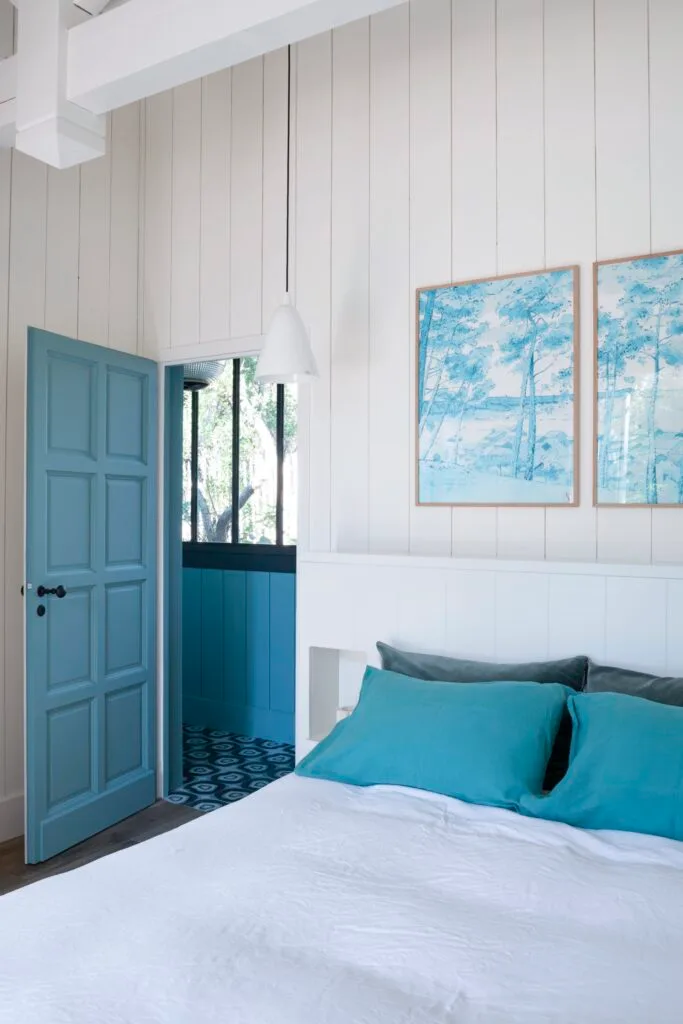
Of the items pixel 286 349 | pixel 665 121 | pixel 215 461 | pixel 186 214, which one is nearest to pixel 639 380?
pixel 665 121

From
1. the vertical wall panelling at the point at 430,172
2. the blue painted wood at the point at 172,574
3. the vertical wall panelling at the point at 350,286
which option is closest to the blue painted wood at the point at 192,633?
the blue painted wood at the point at 172,574

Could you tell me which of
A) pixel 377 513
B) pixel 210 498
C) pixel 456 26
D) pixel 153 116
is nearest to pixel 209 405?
pixel 210 498

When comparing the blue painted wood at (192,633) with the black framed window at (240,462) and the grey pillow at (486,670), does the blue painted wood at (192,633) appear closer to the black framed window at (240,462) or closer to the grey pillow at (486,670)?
the black framed window at (240,462)

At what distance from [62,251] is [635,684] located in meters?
2.93

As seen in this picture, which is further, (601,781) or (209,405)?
(209,405)

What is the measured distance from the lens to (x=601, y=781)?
6.22 ft

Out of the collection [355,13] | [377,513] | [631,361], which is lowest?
[377,513]

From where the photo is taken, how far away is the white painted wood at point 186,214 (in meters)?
3.66

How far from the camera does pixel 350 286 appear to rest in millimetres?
3170

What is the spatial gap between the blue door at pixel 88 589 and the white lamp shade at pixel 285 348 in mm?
910

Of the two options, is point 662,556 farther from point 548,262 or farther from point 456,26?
point 456,26

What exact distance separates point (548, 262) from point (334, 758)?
5.97 ft

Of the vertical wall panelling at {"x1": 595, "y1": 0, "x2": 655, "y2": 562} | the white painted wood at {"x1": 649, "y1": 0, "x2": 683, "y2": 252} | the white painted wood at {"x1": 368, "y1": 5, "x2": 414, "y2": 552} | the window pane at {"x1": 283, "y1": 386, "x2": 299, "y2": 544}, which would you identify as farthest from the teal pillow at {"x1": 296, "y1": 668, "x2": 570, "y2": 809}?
the window pane at {"x1": 283, "y1": 386, "x2": 299, "y2": 544}

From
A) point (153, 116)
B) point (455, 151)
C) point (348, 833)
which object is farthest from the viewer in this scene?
point (153, 116)
